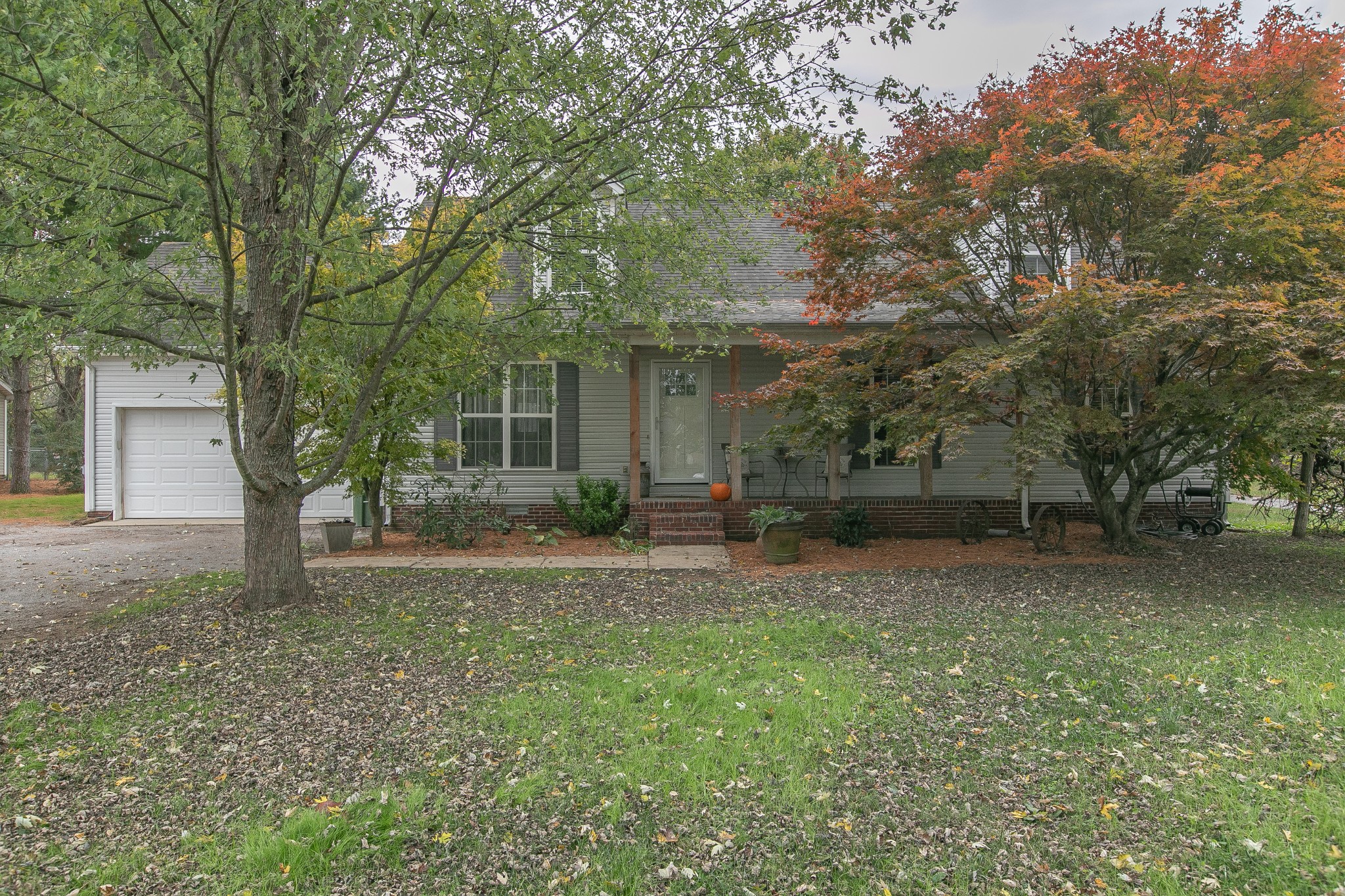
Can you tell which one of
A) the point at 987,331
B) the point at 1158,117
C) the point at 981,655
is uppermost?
the point at 1158,117

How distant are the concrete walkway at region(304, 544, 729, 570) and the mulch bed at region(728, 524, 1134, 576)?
17.2 inches

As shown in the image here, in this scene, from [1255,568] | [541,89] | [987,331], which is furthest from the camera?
[987,331]

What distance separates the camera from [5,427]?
21.7 meters

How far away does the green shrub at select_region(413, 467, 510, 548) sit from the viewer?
10.7 metres

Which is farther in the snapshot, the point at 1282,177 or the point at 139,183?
the point at 1282,177

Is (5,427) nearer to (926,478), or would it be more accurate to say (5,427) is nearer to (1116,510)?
(926,478)

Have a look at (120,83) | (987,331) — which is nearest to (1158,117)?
(987,331)

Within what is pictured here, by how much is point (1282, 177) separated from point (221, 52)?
27.0 ft

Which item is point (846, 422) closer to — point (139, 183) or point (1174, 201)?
point (1174, 201)

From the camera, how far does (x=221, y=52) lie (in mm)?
4168

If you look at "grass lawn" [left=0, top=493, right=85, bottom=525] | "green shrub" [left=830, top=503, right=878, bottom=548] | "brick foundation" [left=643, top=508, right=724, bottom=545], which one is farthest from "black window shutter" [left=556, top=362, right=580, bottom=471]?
"grass lawn" [left=0, top=493, right=85, bottom=525]

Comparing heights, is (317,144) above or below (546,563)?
above

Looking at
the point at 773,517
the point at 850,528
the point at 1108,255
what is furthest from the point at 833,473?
the point at 1108,255

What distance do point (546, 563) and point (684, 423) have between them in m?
3.98
